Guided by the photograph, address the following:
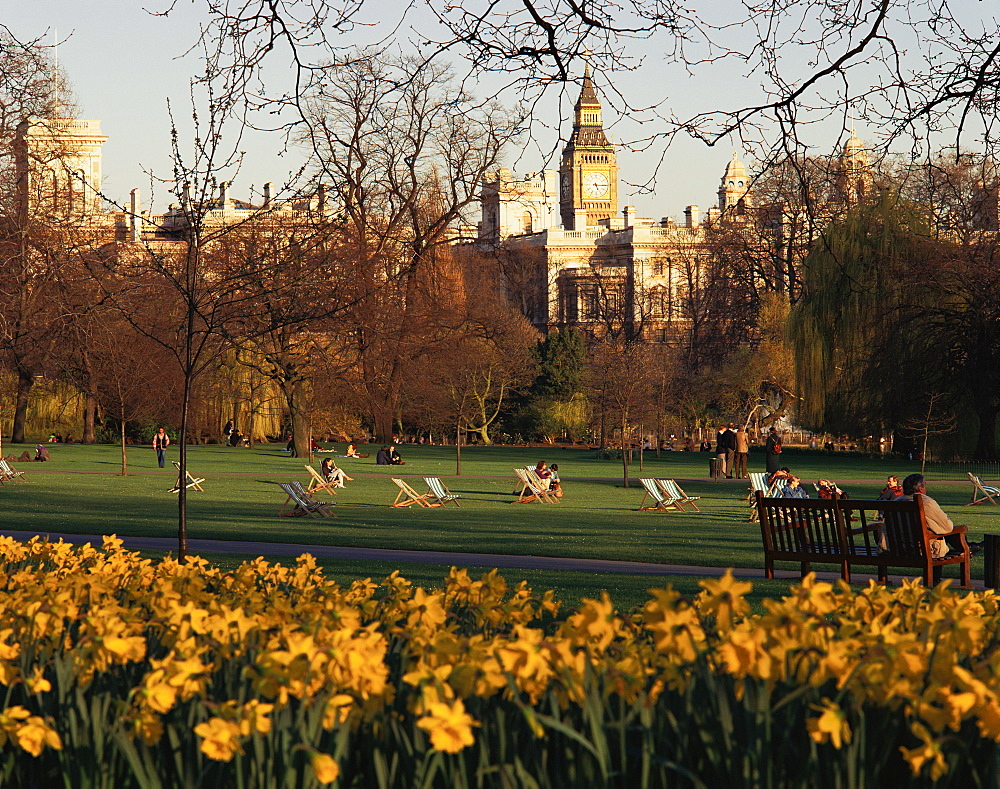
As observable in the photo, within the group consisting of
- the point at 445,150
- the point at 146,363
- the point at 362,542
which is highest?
the point at 445,150

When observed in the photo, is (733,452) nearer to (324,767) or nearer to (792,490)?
(792,490)

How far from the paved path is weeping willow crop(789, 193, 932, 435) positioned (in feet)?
77.0

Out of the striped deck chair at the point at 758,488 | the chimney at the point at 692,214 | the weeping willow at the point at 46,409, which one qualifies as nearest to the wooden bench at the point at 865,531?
the striped deck chair at the point at 758,488

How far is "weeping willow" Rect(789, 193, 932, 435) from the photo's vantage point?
38.0 m

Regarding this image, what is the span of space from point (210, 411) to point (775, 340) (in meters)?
24.2

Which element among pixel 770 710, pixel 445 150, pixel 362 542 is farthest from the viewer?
pixel 445 150

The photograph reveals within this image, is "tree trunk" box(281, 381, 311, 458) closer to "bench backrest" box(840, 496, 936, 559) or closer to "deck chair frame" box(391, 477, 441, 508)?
"deck chair frame" box(391, 477, 441, 508)

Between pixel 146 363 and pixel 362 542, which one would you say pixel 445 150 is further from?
pixel 362 542

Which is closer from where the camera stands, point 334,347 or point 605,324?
point 334,347

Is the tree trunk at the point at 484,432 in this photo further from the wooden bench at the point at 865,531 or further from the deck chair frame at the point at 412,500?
the wooden bench at the point at 865,531

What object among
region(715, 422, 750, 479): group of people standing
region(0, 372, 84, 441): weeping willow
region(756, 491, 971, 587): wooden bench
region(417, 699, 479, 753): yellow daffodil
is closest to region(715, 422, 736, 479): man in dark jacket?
region(715, 422, 750, 479): group of people standing

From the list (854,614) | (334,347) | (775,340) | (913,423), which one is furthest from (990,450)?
(854,614)

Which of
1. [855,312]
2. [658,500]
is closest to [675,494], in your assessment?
[658,500]

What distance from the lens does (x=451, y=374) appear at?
56.2m
